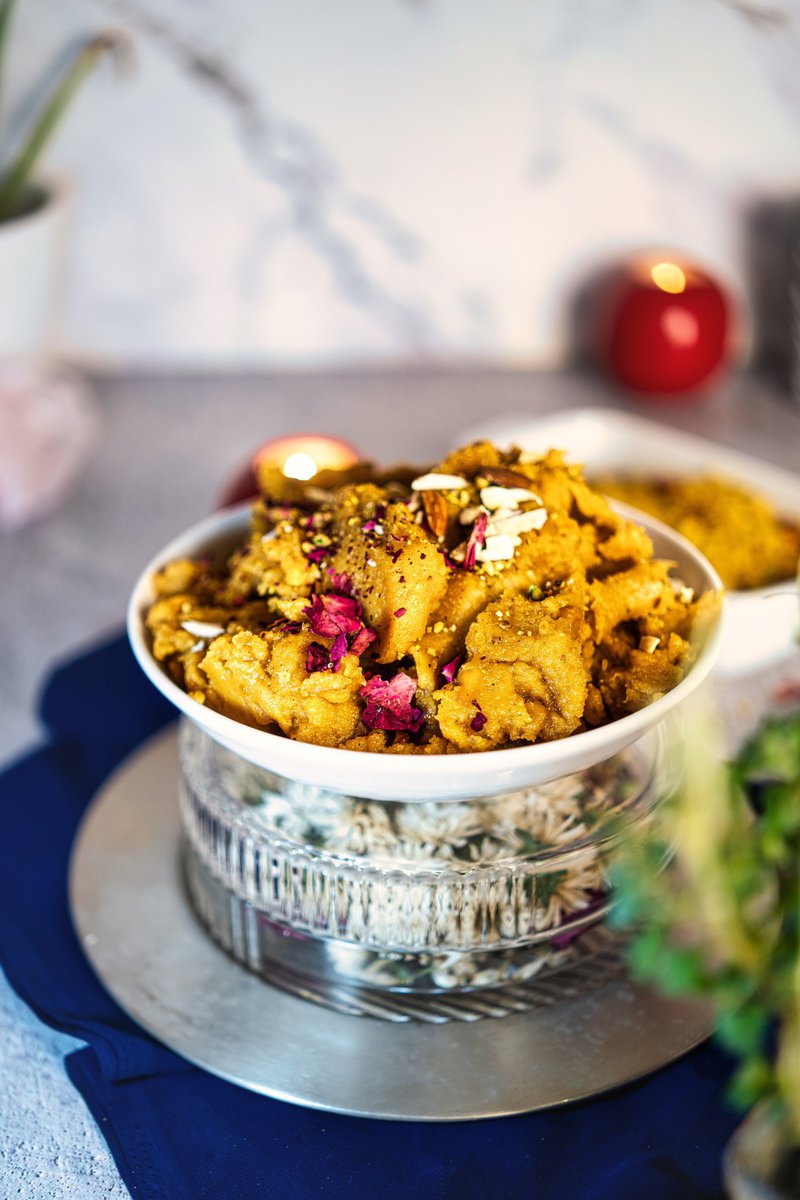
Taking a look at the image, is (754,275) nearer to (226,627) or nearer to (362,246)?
(362,246)

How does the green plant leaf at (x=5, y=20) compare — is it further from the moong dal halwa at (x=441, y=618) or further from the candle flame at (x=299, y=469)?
the moong dal halwa at (x=441, y=618)

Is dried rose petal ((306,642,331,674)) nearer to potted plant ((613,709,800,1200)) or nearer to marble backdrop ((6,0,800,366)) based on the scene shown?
potted plant ((613,709,800,1200))

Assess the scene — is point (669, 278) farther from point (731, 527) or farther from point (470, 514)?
point (470, 514)

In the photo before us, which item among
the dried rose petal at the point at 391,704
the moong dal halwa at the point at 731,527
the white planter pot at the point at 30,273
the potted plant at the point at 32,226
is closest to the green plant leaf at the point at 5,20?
the potted plant at the point at 32,226

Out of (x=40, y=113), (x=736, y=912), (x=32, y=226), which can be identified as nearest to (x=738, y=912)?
(x=736, y=912)

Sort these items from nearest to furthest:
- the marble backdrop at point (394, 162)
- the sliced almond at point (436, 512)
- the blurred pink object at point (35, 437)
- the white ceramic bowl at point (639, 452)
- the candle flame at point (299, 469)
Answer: the sliced almond at point (436, 512), the candle flame at point (299, 469), the white ceramic bowl at point (639, 452), the blurred pink object at point (35, 437), the marble backdrop at point (394, 162)

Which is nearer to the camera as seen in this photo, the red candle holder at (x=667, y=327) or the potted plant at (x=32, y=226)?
the potted plant at (x=32, y=226)
